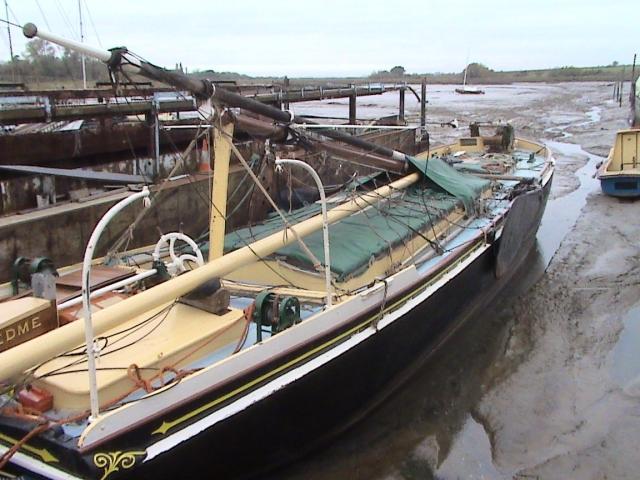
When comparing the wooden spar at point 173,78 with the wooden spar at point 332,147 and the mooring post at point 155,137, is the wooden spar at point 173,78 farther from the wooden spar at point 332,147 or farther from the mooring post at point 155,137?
the mooring post at point 155,137

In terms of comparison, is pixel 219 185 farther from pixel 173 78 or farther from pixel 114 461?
pixel 114 461

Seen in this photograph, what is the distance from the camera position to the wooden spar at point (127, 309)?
14.0 ft

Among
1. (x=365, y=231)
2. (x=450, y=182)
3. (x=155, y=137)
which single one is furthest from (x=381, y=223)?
(x=155, y=137)

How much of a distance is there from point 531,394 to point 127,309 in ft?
20.0

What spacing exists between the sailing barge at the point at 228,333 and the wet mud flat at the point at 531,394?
0.45 meters

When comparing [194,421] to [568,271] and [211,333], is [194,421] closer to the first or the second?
[211,333]

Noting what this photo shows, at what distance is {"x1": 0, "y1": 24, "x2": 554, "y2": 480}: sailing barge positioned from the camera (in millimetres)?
4793

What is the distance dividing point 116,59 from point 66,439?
3380mm

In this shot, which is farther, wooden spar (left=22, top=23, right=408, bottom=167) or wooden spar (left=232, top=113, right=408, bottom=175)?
wooden spar (left=232, top=113, right=408, bottom=175)

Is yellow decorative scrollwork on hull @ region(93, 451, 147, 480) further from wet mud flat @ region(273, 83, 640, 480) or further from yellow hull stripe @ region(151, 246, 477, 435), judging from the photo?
wet mud flat @ region(273, 83, 640, 480)

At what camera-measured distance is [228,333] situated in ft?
20.6

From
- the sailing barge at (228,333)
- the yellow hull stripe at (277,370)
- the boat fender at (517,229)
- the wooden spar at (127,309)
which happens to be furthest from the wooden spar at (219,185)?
the boat fender at (517,229)

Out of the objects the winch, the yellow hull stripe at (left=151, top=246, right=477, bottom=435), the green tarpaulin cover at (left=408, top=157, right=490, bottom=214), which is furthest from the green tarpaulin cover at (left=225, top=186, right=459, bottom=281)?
the winch

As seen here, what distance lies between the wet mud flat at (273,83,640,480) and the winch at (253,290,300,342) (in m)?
1.77
